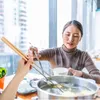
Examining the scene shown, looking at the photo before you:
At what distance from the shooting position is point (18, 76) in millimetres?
788

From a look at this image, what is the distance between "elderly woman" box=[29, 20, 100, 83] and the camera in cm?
140

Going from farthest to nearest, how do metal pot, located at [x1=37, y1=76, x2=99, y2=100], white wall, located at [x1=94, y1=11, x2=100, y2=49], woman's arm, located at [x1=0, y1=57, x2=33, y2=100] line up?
1. white wall, located at [x1=94, y1=11, x2=100, y2=49]
2. woman's arm, located at [x1=0, y1=57, x2=33, y2=100]
3. metal pot, located at [x1=37, y1=76, x2=99, y2=100]

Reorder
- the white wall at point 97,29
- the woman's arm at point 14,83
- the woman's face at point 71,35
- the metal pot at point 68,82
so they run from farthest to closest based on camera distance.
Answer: the white wall at point 97,29 < the woman's face at point 71,35 < the woman's arm at point 14,83 < the metal pot at point 68,82

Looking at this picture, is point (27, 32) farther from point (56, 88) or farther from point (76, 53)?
point (56, 88)

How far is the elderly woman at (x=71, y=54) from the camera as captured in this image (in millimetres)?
1403

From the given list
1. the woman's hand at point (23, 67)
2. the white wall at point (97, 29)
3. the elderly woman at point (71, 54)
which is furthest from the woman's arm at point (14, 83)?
the white wall at point (97, 29)

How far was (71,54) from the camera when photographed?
1.49 m

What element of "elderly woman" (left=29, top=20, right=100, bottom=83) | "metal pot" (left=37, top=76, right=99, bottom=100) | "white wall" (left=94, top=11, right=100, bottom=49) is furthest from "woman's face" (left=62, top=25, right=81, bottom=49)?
"white wall" (left=94, top=11, right=100, bottom=49)

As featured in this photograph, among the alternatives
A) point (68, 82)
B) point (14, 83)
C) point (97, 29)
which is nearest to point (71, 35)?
point (68, 82)

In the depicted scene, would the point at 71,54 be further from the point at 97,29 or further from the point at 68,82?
the point at 97,29

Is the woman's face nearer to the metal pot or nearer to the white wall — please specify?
the metal pot

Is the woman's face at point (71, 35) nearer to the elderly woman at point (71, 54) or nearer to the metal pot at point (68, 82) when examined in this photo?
the elderly woman at point (71, 54)

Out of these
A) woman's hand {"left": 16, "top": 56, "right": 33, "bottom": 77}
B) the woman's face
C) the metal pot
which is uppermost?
the woman's face

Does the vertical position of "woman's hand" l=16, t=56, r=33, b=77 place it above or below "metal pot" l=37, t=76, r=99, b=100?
above
